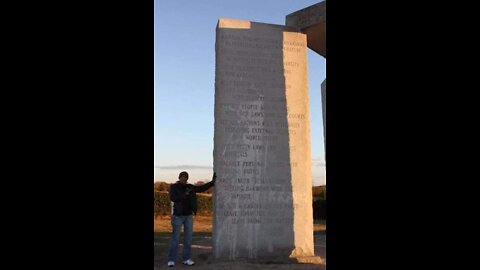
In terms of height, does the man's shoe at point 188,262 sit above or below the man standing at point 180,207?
below

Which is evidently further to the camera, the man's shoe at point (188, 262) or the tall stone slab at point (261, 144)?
the tall stone slab at point (261, 144)

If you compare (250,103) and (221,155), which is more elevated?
(250,103)

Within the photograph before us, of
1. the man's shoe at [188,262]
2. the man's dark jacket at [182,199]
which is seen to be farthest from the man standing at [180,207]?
the man's shoe at [188,262]

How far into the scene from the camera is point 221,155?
8.31 meters

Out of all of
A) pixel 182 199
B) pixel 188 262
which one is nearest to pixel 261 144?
pixel 182 199

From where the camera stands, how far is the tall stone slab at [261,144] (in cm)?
833

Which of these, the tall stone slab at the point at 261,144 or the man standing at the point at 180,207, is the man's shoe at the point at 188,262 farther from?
the tall stone slab at the point at 261,144

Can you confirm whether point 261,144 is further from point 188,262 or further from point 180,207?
point 188,262

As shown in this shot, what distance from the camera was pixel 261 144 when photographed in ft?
28.3

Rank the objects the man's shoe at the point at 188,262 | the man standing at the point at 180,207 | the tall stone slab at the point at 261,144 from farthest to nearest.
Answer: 1. the tall stone slab at the point at 261,144
2. the man's shoe at the point at 188,262
3. the man standing at the point at 180,207

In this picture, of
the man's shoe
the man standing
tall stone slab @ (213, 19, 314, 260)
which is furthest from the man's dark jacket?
the man's shoe
